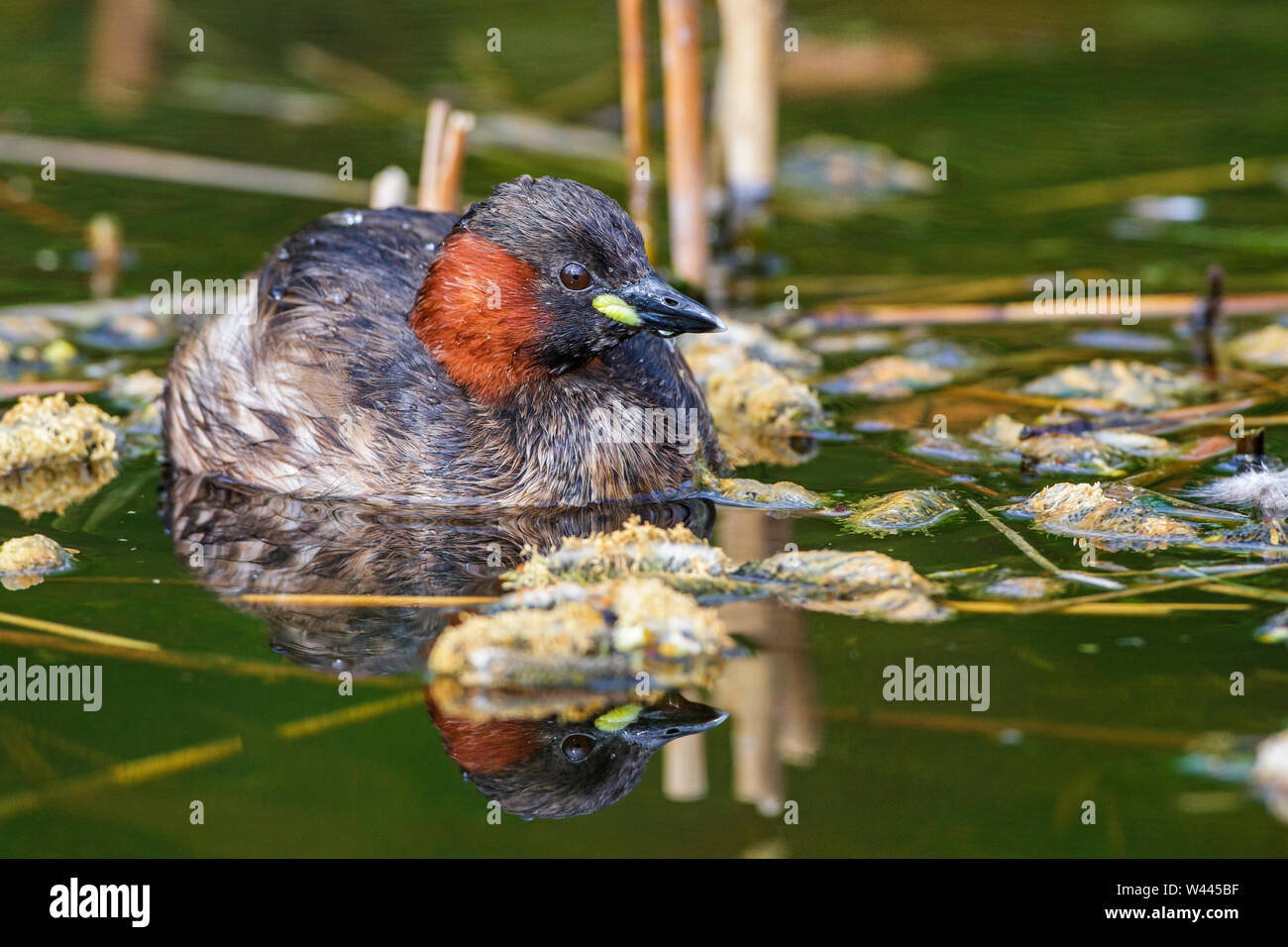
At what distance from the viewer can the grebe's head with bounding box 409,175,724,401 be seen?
6012mm

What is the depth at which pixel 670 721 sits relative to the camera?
4.46 m

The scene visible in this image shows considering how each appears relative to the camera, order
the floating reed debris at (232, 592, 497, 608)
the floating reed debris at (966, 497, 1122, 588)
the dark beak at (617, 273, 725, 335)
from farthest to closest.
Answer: the dark beak at (617, 273, 725, 335)
the floating reed debris at (232, 592, 497, 608)
the floating reed debris at (966, 497, 1122, 588)

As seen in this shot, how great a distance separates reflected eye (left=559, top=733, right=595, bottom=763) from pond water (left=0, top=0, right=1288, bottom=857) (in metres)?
0.24

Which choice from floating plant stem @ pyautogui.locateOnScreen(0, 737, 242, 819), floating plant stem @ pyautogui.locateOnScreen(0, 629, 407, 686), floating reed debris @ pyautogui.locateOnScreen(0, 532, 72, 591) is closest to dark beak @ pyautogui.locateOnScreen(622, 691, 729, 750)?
floating plant stem @ pyautogui.locateOnScreen(0, 629, 407, 686)

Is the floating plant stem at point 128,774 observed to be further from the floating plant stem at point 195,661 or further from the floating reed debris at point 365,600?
the floating reed debris at point 365,600

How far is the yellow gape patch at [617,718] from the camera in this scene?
4.44 m

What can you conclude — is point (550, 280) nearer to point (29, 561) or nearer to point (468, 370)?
point (468, 370)

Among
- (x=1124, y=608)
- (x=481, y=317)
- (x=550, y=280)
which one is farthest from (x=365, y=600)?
(x=1124, y=608)

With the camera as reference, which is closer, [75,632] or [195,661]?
[195,661]

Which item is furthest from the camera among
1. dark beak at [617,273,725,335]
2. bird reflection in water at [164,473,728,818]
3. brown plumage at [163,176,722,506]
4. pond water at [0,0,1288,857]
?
brown plumage at [163,176,722,506]

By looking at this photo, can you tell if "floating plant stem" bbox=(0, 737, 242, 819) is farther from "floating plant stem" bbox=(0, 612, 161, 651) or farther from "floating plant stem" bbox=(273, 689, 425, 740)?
"floating plant stem" bbox=(0, 612, 161, 651)

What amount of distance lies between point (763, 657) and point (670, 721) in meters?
0.44

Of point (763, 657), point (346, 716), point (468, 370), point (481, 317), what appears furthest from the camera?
point (468, 370)
